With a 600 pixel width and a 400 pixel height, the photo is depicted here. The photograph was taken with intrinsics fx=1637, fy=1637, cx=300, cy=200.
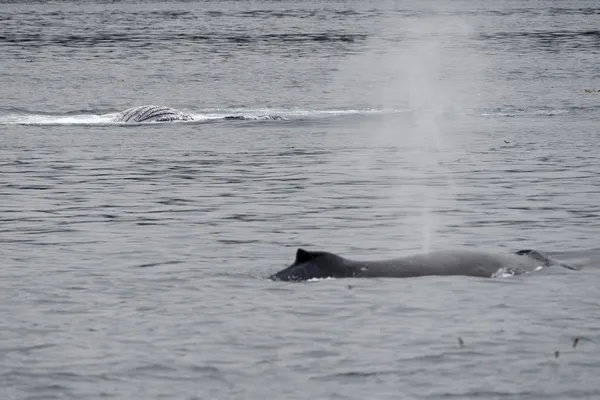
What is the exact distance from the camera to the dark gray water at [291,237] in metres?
15.6

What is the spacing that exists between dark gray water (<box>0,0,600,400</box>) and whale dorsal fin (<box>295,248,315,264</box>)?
34 centimetres

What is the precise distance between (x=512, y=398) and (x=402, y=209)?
41.8 feet

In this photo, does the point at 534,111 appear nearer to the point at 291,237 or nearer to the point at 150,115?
the point at 150,115

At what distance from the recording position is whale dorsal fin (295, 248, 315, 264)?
18734mm

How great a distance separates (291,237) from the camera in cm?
2370

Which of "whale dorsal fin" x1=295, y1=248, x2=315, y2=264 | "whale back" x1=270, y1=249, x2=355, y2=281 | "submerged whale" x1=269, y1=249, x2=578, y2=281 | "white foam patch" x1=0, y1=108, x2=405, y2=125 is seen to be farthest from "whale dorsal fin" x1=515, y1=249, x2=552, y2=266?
"white foam patch" x1=0, y1=108, x2=405, y2=125

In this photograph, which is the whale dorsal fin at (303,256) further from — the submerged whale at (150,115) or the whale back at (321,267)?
the submerged whale at (150,115)

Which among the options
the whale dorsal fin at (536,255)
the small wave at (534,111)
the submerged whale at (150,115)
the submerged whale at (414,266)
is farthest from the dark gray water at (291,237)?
the submerged whale at (150,115)

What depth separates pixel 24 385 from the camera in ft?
49.5

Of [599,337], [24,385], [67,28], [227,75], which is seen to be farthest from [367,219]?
[67,28]

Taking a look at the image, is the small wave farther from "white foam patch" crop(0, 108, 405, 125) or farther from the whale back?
the whale back

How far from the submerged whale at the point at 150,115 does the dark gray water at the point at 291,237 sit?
934mm

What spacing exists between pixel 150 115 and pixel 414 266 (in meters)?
26.0

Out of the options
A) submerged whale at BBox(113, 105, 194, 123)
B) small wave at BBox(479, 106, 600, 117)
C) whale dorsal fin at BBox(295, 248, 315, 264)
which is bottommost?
small wave at BBox(479, 106, 600, 117)
